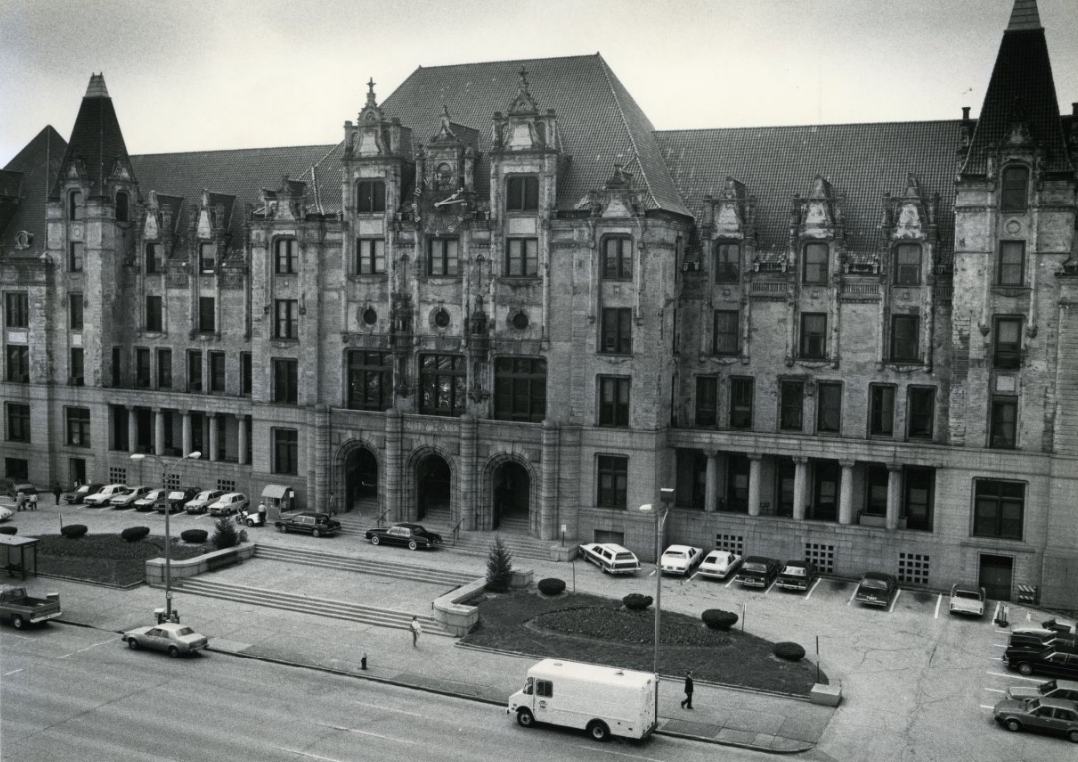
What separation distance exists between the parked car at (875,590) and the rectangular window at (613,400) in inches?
633

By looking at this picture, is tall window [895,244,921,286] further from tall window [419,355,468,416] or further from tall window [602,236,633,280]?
tall window [419,355,468,416]

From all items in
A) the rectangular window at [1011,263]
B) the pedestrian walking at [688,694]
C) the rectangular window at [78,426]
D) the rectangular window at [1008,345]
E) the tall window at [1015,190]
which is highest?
the tall window at [1015,190]

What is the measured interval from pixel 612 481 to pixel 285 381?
81.1ft

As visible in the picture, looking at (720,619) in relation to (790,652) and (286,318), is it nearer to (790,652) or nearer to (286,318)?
(790,652)

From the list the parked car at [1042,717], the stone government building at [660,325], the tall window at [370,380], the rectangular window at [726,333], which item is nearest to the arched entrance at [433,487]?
the stone government building at [660,325]

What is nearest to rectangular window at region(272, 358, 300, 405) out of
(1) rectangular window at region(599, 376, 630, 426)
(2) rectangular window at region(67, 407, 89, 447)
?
(2) rectangular window at region(67, 407, 89, 447)

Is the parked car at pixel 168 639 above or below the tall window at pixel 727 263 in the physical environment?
below

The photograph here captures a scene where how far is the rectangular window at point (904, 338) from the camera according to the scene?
59469 mm

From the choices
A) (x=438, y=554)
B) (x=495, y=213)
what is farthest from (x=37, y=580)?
(x=495, y=213)

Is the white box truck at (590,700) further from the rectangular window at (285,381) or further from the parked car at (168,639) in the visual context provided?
the rectangular window at (285,381)

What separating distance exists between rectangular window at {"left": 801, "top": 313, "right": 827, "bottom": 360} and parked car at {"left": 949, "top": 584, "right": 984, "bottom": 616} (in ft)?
48.7

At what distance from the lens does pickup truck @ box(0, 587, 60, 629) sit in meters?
49.8

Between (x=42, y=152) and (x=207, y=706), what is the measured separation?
6110 centimetres

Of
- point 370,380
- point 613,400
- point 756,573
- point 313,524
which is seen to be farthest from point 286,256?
point 756,573
